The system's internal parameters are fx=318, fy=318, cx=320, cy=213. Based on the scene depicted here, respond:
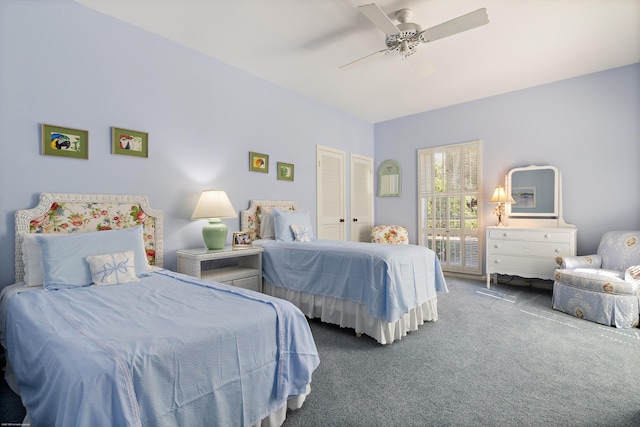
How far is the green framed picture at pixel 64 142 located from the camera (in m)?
2.40

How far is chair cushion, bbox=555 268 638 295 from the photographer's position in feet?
9.62

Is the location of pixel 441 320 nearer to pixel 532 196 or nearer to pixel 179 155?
pixel 532 196

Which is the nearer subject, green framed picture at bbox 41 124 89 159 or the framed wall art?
green framed picture at bbox 41 124 89 159

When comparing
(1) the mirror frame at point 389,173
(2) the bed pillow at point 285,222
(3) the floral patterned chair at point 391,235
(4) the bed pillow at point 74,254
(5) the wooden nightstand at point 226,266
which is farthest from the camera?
(1) the mirror frame at point 389,173

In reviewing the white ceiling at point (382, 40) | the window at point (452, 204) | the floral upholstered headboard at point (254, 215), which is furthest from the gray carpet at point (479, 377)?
the white ceiling at point (382, 40)

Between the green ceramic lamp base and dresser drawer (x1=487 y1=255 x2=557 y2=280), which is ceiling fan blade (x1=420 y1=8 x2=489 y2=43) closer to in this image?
the green ceramic lamp base

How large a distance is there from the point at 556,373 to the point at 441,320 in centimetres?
109

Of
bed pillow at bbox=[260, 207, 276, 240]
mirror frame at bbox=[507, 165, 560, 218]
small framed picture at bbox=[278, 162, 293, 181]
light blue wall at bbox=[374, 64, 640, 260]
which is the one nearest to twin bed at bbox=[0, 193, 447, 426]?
bed pillow at bbox=[260, 207, 276, 240]

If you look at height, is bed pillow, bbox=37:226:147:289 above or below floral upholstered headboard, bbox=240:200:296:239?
below

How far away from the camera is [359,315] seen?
2750 mm

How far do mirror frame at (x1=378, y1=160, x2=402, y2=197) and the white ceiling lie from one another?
1.49 meters

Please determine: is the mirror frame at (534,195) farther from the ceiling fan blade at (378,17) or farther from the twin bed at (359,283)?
the ceiling fan blade at (378,17)

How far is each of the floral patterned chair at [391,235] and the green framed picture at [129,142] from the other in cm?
362

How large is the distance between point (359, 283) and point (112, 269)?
1.86m
